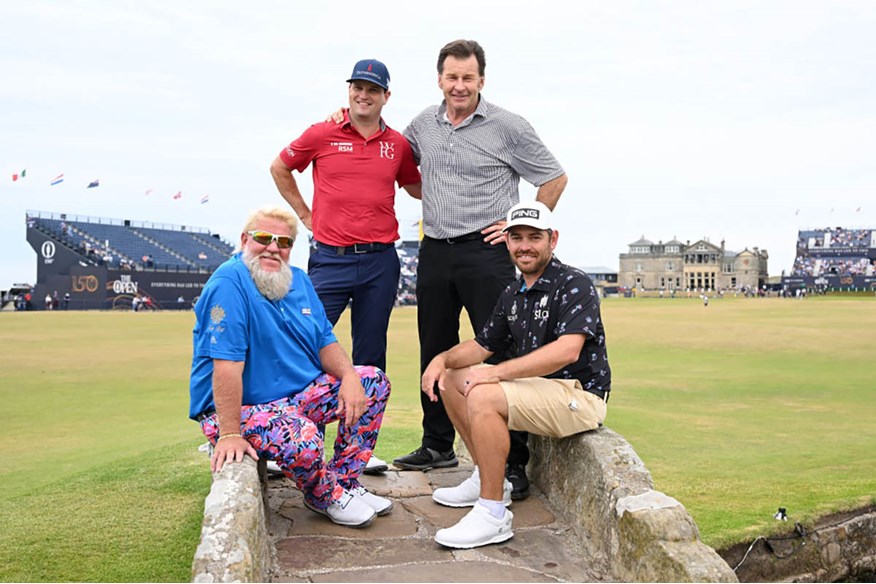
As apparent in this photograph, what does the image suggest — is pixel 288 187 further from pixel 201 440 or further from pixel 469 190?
pixel 201 440

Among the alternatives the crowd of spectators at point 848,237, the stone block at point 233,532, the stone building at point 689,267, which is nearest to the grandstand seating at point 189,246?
the stone block at point 233,532

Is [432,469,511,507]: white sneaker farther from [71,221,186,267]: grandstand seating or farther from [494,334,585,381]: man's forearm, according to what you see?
[71,221,186,267]: grandstand seating

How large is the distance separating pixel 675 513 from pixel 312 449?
1.82 meters

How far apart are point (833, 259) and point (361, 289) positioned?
120458 millimetres

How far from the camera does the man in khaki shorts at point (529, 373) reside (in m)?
4.12

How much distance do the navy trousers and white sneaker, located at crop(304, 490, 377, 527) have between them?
1311mm

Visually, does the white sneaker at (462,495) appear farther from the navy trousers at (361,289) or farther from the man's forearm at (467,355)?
the navy trousers at (361,289)

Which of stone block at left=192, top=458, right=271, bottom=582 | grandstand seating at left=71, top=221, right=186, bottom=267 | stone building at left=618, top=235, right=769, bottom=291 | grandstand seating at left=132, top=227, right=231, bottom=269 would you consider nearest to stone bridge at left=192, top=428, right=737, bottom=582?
stone block at left=192, top=458, right=271, bottom=582

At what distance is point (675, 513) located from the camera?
363 centimetres

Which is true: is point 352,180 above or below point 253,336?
above

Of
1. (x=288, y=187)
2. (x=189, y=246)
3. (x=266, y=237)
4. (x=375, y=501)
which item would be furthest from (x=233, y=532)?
(x=189, y=246)

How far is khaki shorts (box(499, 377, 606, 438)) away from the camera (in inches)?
164

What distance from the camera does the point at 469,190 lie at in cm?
532

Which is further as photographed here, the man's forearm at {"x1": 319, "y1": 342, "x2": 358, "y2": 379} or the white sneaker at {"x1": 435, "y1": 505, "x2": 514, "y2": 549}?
the man's forearm at {"x1": 319, "y1": 342, "x2": 358, "y2": 379}
